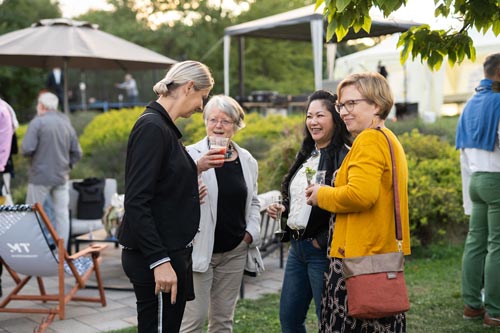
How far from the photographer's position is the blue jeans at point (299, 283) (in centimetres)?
366

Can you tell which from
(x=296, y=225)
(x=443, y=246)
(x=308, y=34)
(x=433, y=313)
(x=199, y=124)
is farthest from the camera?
(x=308, y=34)

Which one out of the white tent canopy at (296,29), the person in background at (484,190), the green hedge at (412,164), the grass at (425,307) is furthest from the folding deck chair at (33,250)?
the white tent canopy at (296,29)

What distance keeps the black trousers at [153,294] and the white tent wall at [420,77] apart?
13849 millimetres

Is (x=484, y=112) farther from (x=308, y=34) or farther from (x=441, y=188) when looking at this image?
(x=308, y=34)

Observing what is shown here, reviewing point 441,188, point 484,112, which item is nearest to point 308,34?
point 441,188

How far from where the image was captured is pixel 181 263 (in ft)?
9.92

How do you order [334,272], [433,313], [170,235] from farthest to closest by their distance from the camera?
[433,313] → [334,272] → [170,235]

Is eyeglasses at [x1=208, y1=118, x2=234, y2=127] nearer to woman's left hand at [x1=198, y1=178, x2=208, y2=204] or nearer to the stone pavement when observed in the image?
woman's left hand at [x1=198, y1=178, x2=208, y2=204]

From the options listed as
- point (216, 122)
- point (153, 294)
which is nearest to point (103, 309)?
point (216, 122)

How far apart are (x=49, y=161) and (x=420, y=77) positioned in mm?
13087

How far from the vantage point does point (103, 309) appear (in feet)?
19.3

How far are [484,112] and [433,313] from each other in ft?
5.74

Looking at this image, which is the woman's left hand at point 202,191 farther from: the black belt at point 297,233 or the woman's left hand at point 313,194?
the woman's left hand at point 313,194

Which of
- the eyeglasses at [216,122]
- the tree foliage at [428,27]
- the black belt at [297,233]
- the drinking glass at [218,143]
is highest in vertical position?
the tree foliage at [428,27]
